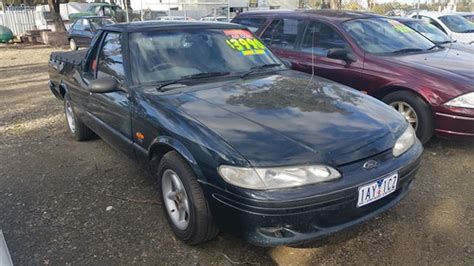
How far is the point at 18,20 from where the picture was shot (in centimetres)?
2403

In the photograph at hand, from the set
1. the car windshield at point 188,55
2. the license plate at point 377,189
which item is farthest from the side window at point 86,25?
the license plate at point 377,189

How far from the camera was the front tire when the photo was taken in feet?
8.64

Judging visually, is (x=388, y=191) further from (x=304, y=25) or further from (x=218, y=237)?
(x=304, y=25)

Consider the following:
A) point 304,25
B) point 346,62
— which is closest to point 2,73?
point 304,25

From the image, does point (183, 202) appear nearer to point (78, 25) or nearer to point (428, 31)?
point (428, 31)

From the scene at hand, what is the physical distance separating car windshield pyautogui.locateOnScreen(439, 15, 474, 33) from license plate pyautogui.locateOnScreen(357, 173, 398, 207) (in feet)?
34.7

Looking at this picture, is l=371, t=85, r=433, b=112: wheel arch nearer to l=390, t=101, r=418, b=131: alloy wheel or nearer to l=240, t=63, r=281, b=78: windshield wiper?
l=390, t=101, r=418, b=131: alloy wheel

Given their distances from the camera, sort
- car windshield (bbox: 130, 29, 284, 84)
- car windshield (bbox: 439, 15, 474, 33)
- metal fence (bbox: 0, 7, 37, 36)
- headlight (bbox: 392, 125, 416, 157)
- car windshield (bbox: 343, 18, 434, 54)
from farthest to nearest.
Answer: metal fence (bbox: 0, 7, 37, 36) → car windshield (bbox: 439, 15, 474, 33) → car windshield (bbox: 343, 18, 434, 54) → car windshield (bbox: 130, 29, 284, 84) → headlight (bbox: 392, 125, 416, 157)

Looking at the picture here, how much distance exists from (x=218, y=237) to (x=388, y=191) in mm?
1252

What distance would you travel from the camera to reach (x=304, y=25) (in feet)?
19.2

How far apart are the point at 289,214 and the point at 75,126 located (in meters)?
3.78

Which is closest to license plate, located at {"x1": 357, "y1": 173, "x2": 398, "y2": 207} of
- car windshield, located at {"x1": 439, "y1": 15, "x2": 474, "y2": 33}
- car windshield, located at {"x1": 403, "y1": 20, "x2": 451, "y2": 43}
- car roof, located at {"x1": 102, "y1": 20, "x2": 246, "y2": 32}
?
car roof, located at {"x1": 102, "y1": 20, "x2": 246, "y2": 32}

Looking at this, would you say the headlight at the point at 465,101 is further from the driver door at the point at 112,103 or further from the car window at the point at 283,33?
the driver door at the point at 112,103

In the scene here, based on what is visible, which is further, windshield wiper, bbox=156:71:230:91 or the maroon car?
the maroon car
